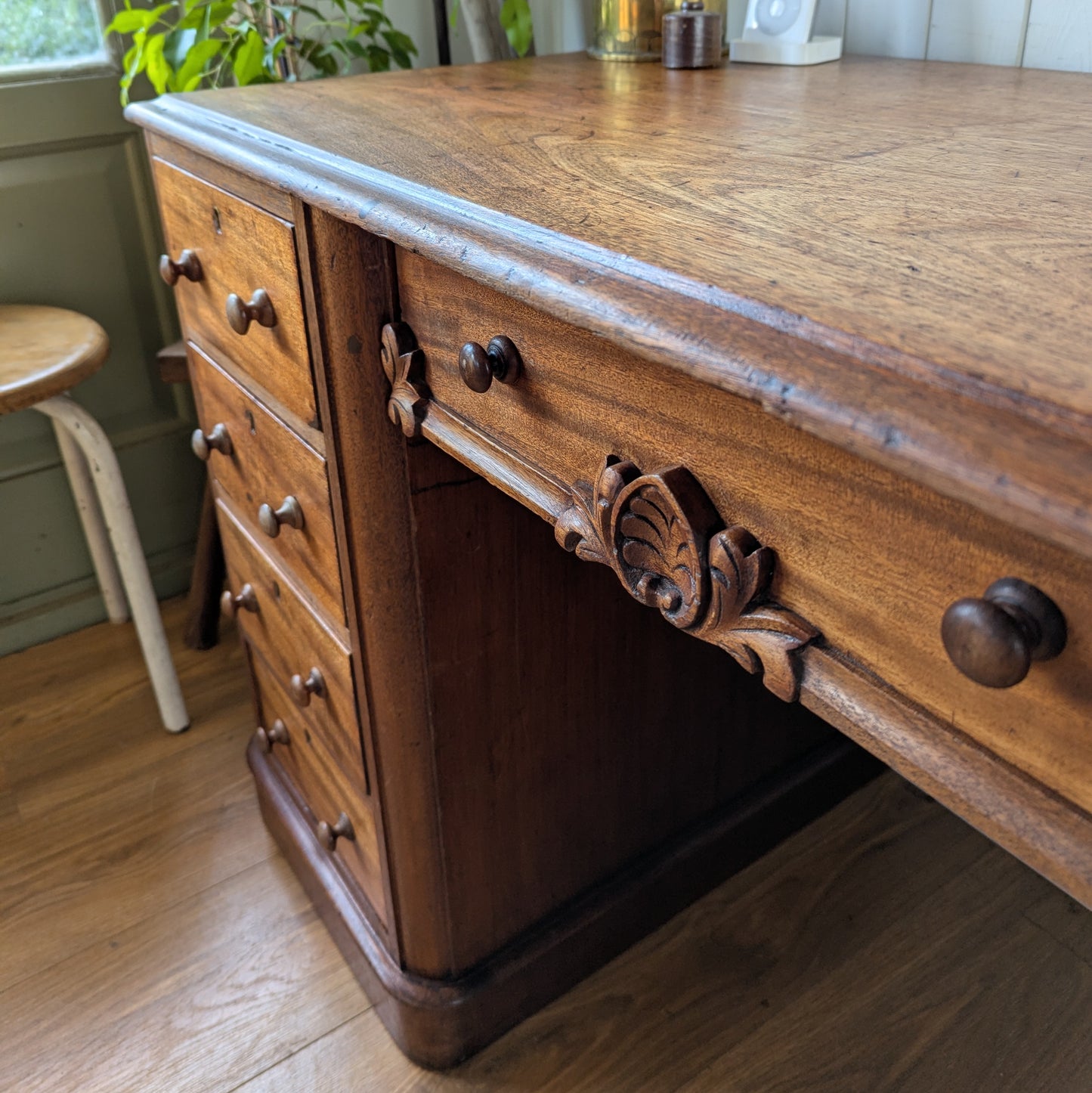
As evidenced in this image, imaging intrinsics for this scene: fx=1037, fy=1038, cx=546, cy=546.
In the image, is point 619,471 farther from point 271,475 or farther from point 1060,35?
point 1060,35

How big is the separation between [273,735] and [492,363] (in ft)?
2.24

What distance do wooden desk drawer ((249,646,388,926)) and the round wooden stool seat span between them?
37cm

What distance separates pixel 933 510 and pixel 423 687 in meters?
0.53

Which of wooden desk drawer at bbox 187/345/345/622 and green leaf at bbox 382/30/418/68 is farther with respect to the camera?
green leaf at bbox 382/30/418/68

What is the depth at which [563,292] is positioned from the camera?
0.44m

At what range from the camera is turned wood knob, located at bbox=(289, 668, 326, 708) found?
36.7 inches

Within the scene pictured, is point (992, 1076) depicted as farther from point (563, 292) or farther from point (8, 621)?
point (8, 621)

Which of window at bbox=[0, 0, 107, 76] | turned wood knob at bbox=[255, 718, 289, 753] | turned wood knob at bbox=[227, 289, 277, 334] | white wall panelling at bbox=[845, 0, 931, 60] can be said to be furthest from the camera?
window at bbox=[0, 0, 107, 76]

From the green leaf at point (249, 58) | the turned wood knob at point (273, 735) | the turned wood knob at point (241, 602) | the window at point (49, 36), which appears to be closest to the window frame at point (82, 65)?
the window at point (49, 36)

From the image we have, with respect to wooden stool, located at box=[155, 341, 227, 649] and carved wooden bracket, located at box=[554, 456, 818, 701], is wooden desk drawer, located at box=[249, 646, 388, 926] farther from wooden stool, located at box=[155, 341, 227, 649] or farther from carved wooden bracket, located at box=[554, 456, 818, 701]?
carved wooden bracket, located at box=[554, 456, 818, 701]

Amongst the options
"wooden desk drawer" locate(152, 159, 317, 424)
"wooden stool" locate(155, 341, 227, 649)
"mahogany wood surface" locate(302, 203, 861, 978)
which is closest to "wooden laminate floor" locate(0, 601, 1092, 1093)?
"mahogany wood surface" locate(302, 203, 861, 978)

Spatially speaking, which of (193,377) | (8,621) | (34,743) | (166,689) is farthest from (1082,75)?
(8,621)

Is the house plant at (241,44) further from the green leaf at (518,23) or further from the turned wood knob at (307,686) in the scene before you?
the turned wood knob at (307,686)

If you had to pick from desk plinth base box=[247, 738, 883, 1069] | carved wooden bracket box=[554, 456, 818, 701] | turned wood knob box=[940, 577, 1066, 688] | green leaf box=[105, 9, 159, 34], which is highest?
green leaf box=[105, 9, 159, 34]
